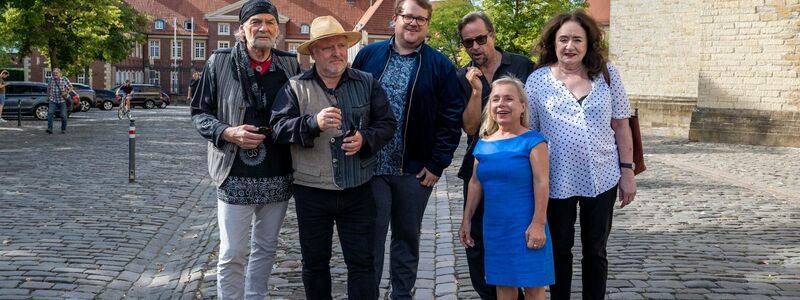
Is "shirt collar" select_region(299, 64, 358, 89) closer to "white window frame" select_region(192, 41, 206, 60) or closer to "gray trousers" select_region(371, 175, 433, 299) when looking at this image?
"gray trousers" select_region(371, 175, 433, 299)

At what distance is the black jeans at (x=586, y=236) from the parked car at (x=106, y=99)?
1812 inches

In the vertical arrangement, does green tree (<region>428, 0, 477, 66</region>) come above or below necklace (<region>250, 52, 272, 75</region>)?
above

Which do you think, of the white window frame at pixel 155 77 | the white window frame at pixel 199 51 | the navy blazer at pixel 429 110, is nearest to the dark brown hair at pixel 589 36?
the navy blazer at pixel 429 110

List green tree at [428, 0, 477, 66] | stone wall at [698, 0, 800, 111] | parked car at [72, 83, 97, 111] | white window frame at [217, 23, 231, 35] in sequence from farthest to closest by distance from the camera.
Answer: white window frame at [217, 23, 231, 35], green tree at [428, 0, 477, 66], parked car at [72, 83, 97, 111], stone wall at [698, 0, 800, 111]

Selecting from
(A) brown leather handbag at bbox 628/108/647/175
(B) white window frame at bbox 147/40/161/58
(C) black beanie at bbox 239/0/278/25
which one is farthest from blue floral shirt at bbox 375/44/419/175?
(B) white window frame at bbox 147/40/161/58

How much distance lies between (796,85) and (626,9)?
1416cm

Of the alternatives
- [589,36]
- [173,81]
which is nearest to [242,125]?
[589,36]

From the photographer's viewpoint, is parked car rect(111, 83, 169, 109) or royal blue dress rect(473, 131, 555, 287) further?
parked car rect(111, 83, 169, 109)

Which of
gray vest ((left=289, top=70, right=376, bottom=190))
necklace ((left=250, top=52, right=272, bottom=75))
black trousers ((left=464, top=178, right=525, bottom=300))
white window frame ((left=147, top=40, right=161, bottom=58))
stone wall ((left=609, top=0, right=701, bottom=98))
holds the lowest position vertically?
black trousers ((left=464, top=178, right=525, bottom=300))

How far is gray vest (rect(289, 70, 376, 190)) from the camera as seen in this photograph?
4.55m

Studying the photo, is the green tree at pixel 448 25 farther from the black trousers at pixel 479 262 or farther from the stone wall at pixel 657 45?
the black trousers at pixel 479 262

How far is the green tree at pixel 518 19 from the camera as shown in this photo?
42.0 metres

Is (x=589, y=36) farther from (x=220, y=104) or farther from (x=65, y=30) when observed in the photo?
(x=65, y=30)

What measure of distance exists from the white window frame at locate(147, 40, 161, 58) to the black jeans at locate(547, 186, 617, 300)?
87455mm
